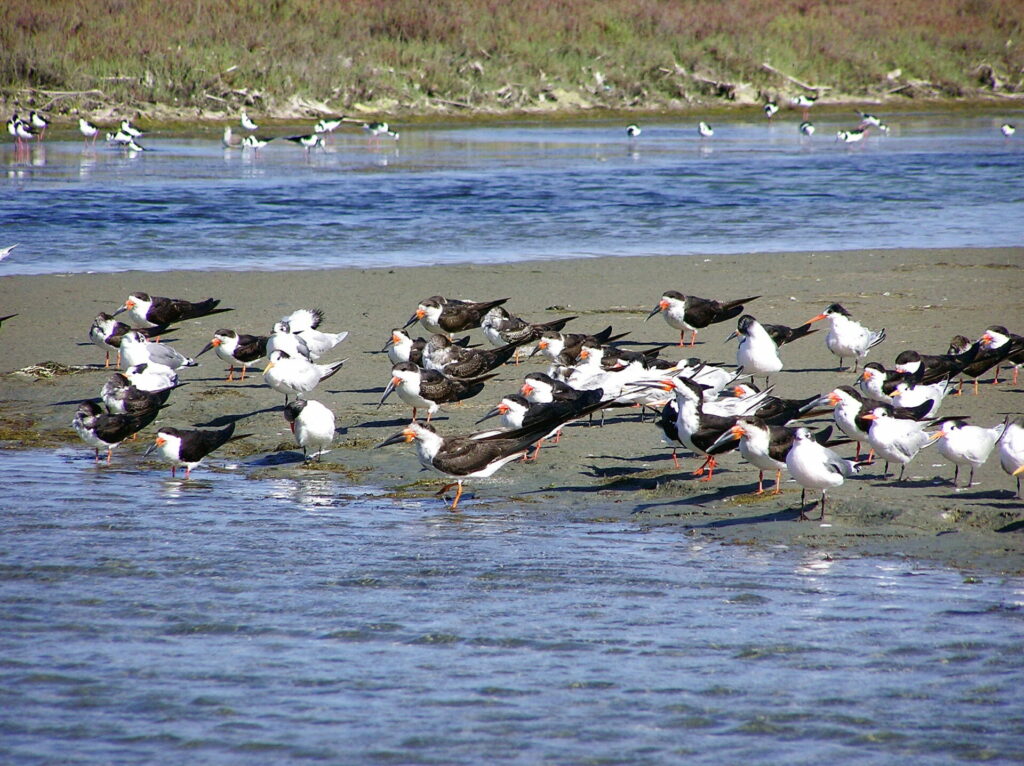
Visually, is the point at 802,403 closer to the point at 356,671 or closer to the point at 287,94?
the point at 356,671

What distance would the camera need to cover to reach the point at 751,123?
50.6 m

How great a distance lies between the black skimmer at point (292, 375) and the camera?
9547 mm

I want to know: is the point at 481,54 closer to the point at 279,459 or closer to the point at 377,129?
the point at 377,129

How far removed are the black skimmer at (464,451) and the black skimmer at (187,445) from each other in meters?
1.27

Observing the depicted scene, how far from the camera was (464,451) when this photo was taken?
25.7ft

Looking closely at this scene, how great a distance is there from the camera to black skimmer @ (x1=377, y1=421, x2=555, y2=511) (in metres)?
7.82

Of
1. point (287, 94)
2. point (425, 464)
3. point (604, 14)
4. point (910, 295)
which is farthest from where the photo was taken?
point (604, 14)

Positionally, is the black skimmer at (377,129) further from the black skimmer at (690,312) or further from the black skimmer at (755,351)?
the black skimmer at (755,351)

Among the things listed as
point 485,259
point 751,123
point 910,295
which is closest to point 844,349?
point 910,295

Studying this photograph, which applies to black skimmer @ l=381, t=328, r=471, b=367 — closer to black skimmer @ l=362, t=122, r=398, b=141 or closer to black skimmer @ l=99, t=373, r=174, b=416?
black skimmer @ l=99, t=373, r=174, b=416

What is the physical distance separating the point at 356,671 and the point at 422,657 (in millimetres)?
306

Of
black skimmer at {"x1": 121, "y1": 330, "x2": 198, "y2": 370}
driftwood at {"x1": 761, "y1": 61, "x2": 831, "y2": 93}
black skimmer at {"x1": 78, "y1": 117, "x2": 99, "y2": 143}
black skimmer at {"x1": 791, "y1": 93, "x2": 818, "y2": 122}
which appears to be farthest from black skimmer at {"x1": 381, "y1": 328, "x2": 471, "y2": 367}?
driftwood at {"x1": 761, "y1": 61, "x2": 831, "y2": 93}

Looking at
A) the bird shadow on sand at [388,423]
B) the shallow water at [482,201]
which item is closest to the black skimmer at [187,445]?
the bird shadow on sand at [388,423]

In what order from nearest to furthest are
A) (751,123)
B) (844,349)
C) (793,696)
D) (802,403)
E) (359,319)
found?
(793,696) → (802,403) → (844,349) → (359,319) → (751,123)
